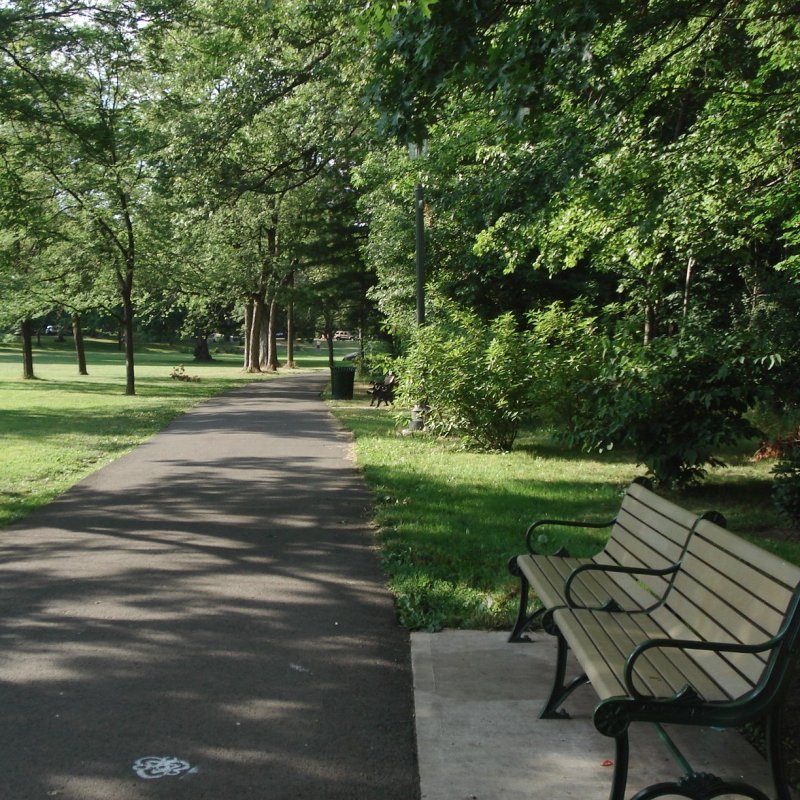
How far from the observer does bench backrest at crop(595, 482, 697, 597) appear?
14.6ft

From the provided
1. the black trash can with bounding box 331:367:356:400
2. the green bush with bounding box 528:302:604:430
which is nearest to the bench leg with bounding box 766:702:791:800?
the green bush with bounding box 528:302:604:430

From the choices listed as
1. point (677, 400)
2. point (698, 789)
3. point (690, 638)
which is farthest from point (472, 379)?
point (698, 789)

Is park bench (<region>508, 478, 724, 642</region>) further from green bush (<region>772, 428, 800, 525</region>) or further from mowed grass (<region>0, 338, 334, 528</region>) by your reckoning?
mowed grass (<region>0, 338, 334, 528</region>)

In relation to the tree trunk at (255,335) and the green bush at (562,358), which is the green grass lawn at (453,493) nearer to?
the green bush at (562,358)

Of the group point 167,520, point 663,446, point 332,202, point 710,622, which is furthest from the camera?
point 332,202

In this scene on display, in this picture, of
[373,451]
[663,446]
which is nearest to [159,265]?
[373,451]

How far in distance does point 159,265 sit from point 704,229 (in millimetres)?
22846

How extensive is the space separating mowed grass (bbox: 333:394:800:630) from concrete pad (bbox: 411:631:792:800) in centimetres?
102

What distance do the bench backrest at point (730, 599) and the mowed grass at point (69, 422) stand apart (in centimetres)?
692

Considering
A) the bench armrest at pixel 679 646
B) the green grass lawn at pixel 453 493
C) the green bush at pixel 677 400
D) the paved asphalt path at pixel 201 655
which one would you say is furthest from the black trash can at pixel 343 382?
the bench armrest at pixel 679 646

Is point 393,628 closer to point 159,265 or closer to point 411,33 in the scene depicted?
point 411,33

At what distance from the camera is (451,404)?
47.5 feet

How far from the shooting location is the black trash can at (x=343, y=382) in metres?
27.7

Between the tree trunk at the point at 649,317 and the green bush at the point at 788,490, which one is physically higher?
the tree trunk at the point at 649,317
